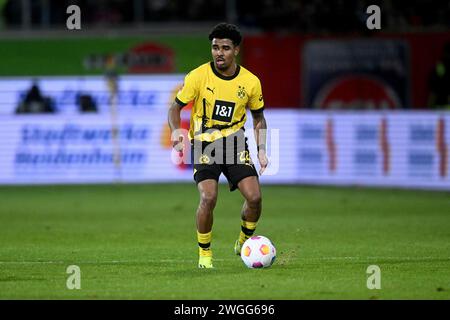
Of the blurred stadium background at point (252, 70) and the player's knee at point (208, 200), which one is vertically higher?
the blurred stadium background at point (252, 70)

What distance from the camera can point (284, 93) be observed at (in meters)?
30.8

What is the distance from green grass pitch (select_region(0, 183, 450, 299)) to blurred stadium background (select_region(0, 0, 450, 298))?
17cm

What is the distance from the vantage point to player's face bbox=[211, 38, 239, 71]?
37.9ft

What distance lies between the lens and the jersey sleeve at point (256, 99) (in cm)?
1192

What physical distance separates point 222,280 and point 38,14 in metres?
21.6

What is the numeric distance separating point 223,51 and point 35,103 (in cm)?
1763

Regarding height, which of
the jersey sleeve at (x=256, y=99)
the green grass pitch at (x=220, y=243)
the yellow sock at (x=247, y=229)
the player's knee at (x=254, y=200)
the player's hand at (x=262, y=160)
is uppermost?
the jersey sleeve at (x=256, y=99)

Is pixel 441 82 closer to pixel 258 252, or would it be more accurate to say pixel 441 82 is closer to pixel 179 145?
pixel 258 252

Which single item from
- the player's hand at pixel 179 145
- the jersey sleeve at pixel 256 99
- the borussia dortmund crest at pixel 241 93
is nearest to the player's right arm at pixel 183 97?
the player's hand at pixel 179 145

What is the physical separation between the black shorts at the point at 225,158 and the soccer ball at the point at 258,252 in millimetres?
730

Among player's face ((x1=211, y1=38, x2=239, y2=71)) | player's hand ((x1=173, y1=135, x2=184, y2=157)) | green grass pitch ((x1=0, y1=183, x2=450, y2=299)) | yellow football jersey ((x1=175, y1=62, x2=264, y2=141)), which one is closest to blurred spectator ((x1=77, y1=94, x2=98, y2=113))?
green grass pitch ((x1=0, y1=183, x2=450, y2=299))

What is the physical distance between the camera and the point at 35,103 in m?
28.5

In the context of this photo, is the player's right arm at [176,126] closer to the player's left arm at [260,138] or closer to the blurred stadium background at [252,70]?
the player's left arm at [260,138]
